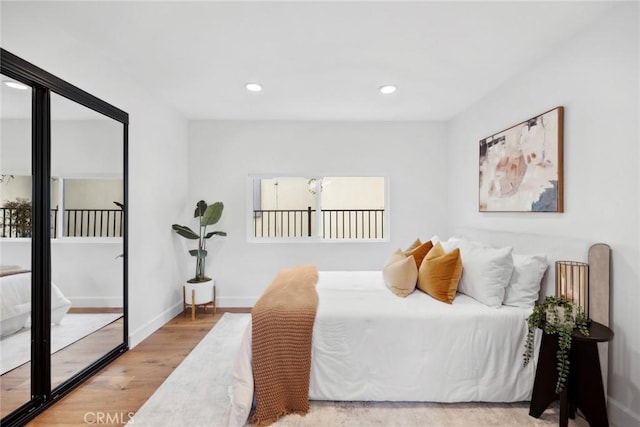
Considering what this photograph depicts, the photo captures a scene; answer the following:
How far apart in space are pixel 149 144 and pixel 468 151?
351cm

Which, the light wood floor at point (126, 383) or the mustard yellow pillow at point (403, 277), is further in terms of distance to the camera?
the mustard yellow pillow at point (403, 277)

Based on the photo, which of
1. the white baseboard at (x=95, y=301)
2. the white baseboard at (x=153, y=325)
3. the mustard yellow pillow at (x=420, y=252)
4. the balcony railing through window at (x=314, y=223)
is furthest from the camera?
the balcony railing through window at (x=314, y=223)

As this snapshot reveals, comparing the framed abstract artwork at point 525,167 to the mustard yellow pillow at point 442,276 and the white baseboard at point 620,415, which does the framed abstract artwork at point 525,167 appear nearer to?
the mustard yellow pillow at point 442,276

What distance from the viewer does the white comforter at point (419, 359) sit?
205cm

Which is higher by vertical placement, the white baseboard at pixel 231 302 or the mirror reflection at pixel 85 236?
the mirror reflection at pixel 85 236

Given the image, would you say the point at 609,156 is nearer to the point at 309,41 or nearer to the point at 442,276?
the point at 442,276

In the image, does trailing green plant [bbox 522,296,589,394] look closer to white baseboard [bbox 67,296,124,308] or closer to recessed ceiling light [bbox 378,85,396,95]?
recessed ceiling light [bbox 378,85,396,95]

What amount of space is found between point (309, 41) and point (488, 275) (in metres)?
2.11

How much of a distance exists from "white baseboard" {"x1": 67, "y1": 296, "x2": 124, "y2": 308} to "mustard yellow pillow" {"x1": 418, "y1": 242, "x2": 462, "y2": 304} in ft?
8.48

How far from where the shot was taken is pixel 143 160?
3131 mm

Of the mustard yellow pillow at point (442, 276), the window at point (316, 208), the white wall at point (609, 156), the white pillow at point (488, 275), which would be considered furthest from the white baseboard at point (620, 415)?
the window at point (316, 208)

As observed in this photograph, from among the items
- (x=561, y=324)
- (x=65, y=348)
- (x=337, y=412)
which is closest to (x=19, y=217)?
(x=65, y=348)

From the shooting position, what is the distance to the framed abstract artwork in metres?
2.26

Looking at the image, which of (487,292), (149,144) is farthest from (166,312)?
(487,292)
